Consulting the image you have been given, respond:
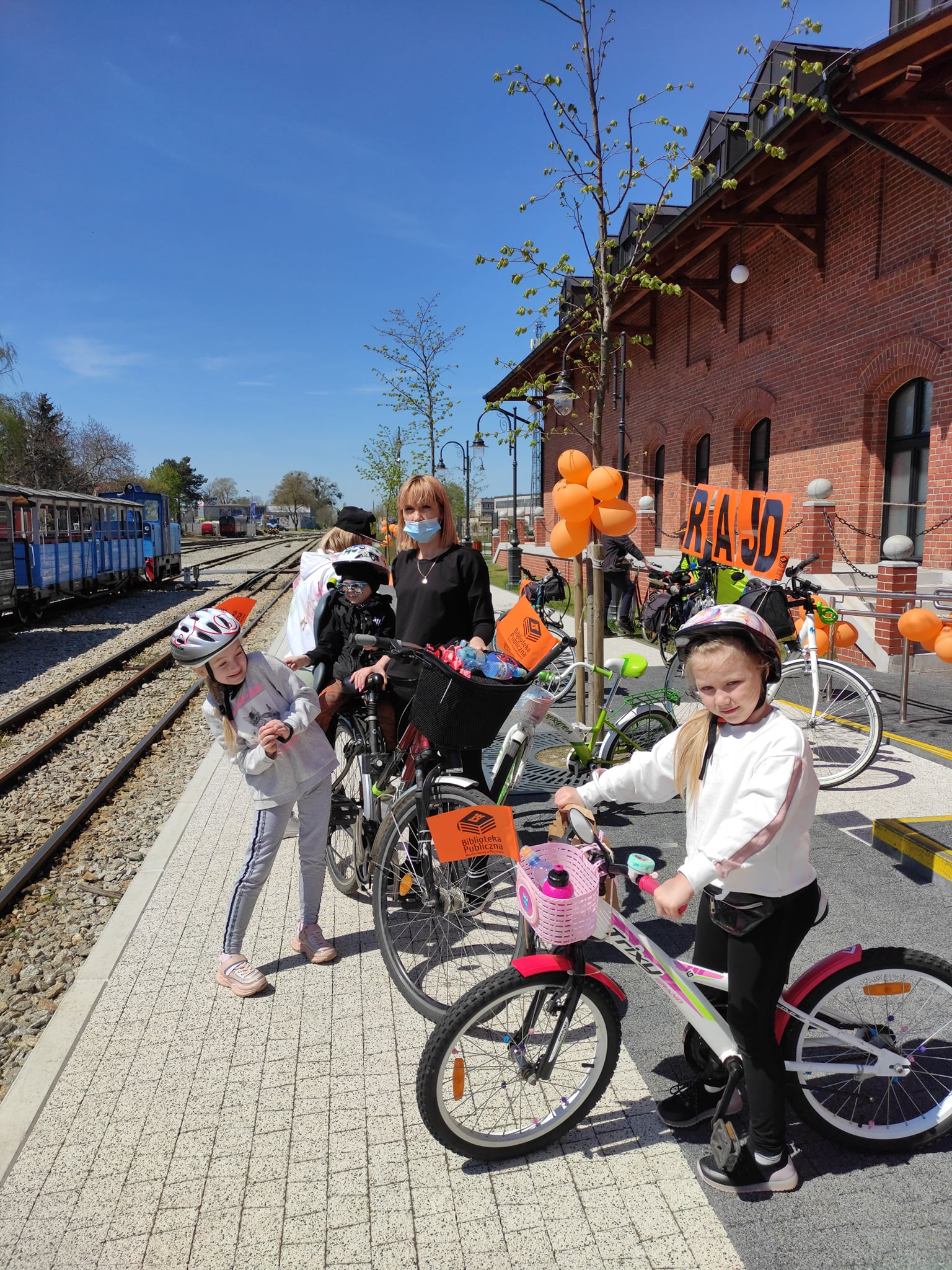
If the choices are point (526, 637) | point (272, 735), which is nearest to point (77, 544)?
point (272, 735)

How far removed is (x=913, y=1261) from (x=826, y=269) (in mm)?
13503

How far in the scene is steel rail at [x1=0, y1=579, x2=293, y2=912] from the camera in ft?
16.4

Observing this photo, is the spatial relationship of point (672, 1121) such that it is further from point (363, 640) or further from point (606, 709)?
point (606, 709)

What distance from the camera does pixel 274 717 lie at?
3.15 metres

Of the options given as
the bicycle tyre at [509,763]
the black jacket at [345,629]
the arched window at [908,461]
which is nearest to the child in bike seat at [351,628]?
the black jacket at [345,629]

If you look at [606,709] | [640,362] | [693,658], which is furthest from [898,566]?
[640,362]

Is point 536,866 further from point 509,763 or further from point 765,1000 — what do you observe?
point 509,763

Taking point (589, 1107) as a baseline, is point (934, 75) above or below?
above

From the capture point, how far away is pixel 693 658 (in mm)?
2059

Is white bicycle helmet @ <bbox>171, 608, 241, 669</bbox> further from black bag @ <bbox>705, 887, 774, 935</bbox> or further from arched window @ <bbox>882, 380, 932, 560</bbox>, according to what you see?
arched window @ <bbox>882, 380, 932, 560</bbox>

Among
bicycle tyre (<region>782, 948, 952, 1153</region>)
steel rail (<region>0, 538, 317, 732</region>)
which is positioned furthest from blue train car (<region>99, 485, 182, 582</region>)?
bicycle tyre (<region>782, 948, 952, 1153</region>)

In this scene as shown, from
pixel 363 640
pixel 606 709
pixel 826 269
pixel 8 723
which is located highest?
pixel 826 269

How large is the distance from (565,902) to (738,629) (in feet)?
2.75

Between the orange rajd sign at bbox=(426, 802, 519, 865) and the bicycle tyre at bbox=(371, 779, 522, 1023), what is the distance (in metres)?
0.31
